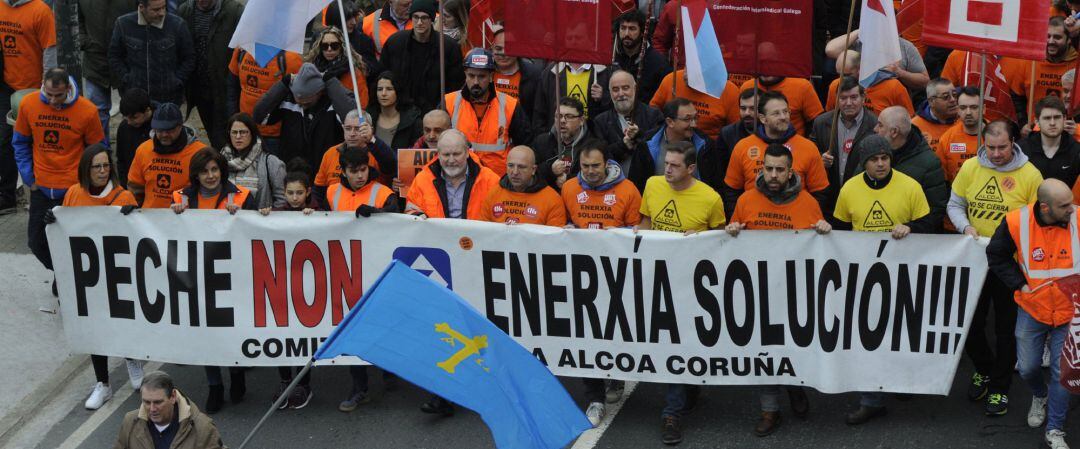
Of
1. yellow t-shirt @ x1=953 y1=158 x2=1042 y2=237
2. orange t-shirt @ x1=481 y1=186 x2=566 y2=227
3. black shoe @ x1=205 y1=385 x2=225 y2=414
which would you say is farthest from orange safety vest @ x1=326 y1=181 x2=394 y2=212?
yellow t-shirt @ x1=953 y1=158 x2=1042 y2=237

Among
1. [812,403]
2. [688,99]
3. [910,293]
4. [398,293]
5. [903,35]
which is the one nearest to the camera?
[398,293]

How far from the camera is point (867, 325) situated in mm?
9961

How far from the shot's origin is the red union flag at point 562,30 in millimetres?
11406

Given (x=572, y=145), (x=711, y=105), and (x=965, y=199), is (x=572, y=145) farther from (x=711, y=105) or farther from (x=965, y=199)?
(x=965, y=199)

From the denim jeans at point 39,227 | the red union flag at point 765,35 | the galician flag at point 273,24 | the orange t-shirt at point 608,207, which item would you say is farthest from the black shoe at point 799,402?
the denim jeans at point 39,227

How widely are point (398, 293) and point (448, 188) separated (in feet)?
10.8

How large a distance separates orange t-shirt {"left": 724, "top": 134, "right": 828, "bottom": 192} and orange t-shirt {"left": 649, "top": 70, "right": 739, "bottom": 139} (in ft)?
3.73

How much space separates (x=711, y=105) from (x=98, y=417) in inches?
201

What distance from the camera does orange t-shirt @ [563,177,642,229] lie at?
413 inches

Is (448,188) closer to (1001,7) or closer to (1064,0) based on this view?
(1001,7)

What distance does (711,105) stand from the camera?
12297 mm

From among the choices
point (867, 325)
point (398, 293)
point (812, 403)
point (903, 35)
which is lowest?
point (812, 403)

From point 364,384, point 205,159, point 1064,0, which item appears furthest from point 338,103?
point 1064,0

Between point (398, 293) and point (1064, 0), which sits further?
point (1064, 0)
